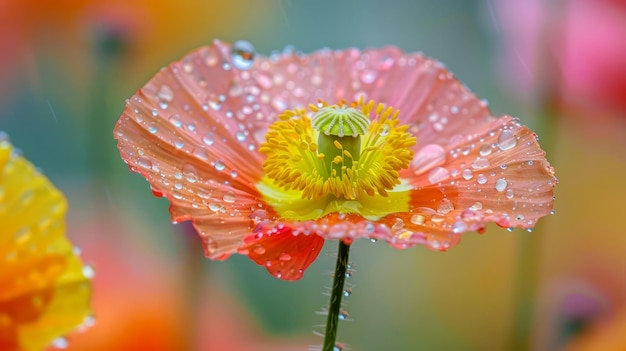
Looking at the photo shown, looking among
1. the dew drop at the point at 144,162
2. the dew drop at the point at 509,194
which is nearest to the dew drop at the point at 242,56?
the dew drop at the point at 144,162

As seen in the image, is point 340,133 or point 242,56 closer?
point 340,133

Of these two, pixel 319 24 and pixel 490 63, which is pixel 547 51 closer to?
pixel 490 63

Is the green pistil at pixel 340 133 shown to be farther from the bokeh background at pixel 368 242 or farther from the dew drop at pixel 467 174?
the bokeh background at pixel 368 242

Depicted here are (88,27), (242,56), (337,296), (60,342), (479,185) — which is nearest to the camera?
(60,342)

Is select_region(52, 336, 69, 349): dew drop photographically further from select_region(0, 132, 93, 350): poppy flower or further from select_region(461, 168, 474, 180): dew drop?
select_region(461, 168, 474, 180): dew drop

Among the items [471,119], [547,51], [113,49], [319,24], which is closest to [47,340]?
[471,119]

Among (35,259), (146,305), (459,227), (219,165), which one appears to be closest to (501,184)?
(459,227)

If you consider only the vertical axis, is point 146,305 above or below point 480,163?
below

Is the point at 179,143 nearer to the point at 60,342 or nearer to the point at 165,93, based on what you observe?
the point at 165,93
